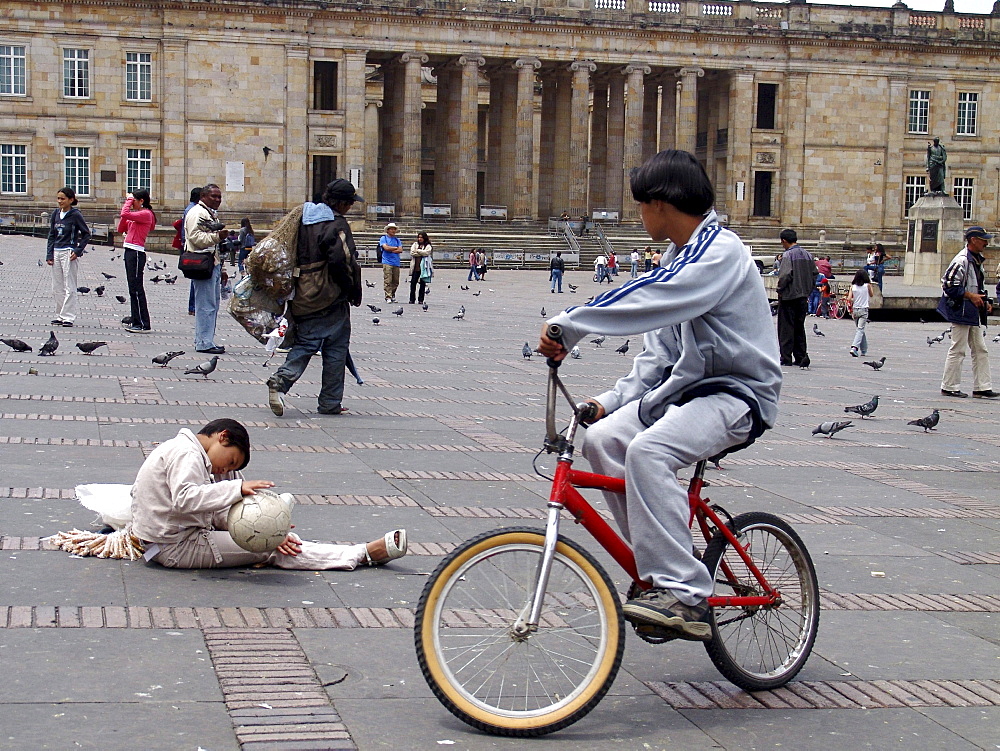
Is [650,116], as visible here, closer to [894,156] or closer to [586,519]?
[894,156]

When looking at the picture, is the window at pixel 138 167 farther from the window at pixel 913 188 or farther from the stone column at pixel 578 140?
the window at pixel 913 188

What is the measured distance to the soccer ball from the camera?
6.25m

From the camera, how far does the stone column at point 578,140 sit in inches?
2618

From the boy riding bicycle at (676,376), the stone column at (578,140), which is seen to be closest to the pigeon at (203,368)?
the boy riding bicycle at (676,376)

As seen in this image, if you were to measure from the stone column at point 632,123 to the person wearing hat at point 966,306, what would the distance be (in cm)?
5055

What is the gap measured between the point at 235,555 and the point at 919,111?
69.1 metres

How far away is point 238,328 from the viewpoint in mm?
21766

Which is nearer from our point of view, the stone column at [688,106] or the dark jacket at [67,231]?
the dark jacket at [67,231]

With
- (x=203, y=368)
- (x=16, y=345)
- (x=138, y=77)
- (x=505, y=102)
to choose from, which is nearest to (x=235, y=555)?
(x=203, y=368)

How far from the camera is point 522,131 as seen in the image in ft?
218

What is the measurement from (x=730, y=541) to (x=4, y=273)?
30564mm

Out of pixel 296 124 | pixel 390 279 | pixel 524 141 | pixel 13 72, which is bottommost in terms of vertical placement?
A: pixel 390 279

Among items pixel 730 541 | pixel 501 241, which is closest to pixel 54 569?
pixel 730 541

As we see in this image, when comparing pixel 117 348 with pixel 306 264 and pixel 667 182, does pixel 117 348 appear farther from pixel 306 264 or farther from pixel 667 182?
pixel 667 182
